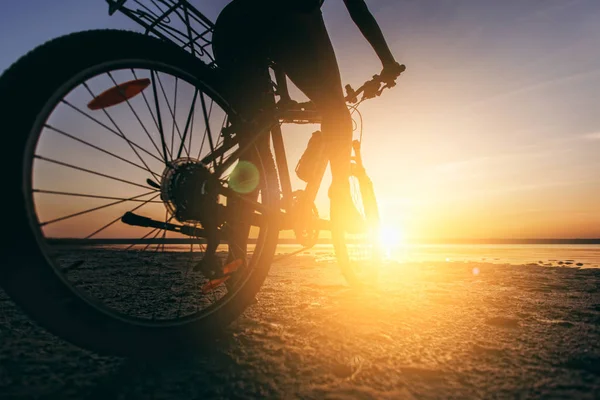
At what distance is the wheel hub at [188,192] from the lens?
5.09 feet

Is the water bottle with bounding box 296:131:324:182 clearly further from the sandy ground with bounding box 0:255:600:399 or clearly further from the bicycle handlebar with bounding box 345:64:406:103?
the sandy ground with bounding box 0:255:600:399

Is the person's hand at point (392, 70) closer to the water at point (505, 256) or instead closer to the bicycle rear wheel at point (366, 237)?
the bicycle rear wheel at point (366, 237)

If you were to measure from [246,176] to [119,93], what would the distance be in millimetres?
811

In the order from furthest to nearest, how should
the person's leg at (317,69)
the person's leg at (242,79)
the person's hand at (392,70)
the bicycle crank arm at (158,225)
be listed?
the person's hand at (392,70) < the person's leg at (317,69) < the person's leg at (242,79) < the bicycle crank arm at (158,225)

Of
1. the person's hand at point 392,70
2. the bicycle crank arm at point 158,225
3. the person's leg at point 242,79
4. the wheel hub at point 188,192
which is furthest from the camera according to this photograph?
the person's hand at point 392,70

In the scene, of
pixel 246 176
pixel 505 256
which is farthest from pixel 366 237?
pixel 505 256

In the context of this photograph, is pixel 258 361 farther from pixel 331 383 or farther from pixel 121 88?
pixel 121 88

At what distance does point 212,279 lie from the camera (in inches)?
62.6

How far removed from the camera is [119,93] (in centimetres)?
151

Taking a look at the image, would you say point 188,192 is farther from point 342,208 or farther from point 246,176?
point 342,208

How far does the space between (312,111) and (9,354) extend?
2240mm

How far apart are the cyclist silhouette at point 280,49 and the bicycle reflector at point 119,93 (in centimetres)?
49

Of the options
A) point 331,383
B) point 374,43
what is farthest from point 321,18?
point 331,383

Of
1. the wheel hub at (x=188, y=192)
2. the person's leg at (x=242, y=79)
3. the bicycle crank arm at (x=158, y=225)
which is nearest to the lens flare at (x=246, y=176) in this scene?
the person's leg at (x=242, y=79)
